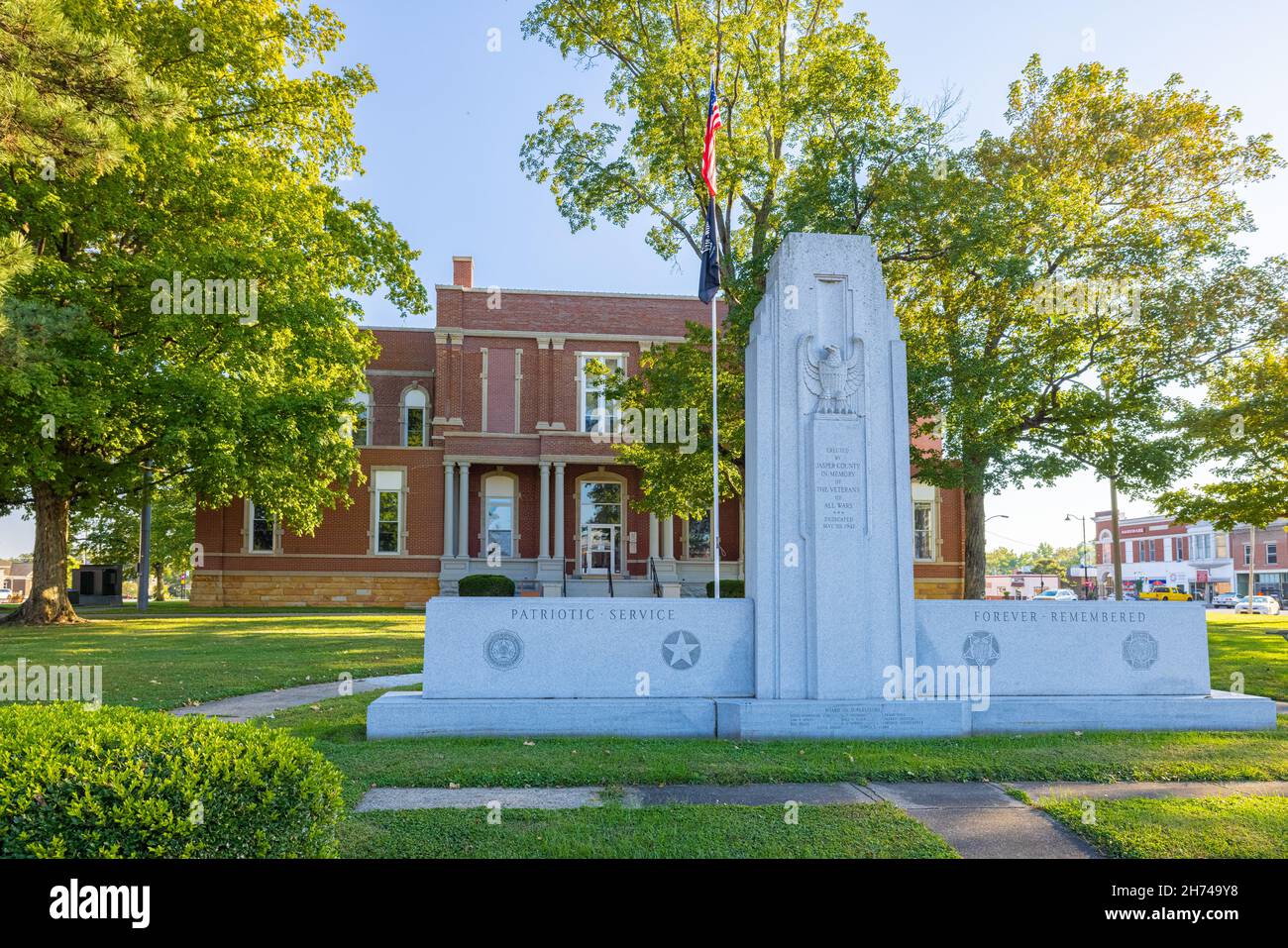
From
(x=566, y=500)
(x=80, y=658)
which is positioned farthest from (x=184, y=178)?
(x=566, y=500)

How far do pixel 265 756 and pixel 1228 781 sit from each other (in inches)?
273

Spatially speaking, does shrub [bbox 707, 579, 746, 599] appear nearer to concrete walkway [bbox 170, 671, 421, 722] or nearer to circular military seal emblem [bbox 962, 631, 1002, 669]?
concrete walkway [bbox 170, 671, 421, 722]

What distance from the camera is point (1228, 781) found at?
672cm

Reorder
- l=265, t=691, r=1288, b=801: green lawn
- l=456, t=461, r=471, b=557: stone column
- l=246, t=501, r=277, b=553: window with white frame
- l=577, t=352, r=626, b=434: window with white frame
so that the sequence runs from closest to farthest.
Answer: l=265, t=691, r=1288, b=801: green lawn < l=456, t=461, r=471, b=557: stone column < l=246, t=501, r=277, b=553: window with white frame < l=577, t=352, r=626, b=434: window with white frame

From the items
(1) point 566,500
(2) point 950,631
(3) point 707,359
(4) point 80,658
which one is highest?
(3) point 707,359

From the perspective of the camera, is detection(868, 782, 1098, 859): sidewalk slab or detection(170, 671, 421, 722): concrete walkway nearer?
detection(868, 782, 1098, 859): sidewalk slab

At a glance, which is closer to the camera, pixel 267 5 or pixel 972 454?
pixel 972 454

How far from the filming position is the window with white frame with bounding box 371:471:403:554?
115ft

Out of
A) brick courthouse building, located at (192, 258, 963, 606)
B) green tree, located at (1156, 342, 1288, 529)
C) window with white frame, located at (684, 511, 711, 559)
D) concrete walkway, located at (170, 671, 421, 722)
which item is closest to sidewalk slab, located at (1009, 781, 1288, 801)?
concrete walkway, located at (170, 671, 421, 722)

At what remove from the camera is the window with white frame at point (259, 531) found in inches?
1357

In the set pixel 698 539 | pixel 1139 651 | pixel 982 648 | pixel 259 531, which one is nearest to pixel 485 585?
pixel 698 539

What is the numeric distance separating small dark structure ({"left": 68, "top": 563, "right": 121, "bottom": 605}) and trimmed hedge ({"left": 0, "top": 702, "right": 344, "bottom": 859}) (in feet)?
130

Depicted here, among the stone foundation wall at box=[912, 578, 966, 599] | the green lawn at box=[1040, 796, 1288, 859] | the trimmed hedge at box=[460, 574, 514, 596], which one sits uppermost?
the trimmed hedge at box=[460, 574, 514, 596]

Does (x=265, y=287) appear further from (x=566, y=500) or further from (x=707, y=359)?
(x=566, y=500)
